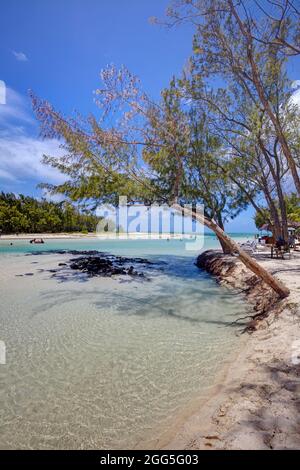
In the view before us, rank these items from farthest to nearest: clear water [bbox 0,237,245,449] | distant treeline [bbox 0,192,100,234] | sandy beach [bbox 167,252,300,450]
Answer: distant treeline [bbox 0,192,100,234]
clear water [bbox 0,237,245,449]
sandy beach [bbox 167,252,300,450]

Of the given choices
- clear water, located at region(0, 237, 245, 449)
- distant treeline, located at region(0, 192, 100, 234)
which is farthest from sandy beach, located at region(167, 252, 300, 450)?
distant treeline, located at region(0, 192, 100, 234)

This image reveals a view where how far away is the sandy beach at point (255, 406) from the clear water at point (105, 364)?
38 cm

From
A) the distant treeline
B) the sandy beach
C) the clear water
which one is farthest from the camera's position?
the distant treeline

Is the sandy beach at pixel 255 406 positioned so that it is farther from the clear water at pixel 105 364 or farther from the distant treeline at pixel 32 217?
the distant treeline at pixel 32 217

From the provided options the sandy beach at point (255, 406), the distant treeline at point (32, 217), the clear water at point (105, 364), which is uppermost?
the distant treeline at point (32, 217)

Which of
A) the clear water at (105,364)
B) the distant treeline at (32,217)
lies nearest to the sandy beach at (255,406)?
the clear water at (105,364)

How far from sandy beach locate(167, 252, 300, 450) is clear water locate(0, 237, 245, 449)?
0.38 meters

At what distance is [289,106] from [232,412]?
16.5m

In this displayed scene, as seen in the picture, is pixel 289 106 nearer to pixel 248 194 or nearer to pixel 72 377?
pixel 248 194

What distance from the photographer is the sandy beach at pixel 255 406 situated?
8.17 feet

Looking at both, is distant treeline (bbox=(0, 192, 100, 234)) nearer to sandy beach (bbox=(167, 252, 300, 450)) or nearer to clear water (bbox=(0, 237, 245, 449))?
clear water (bbox=(0, 237, 245, 449))

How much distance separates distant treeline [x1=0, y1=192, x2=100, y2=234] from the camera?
212 ft

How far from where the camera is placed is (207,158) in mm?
15398

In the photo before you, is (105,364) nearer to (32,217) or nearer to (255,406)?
(255,406)
